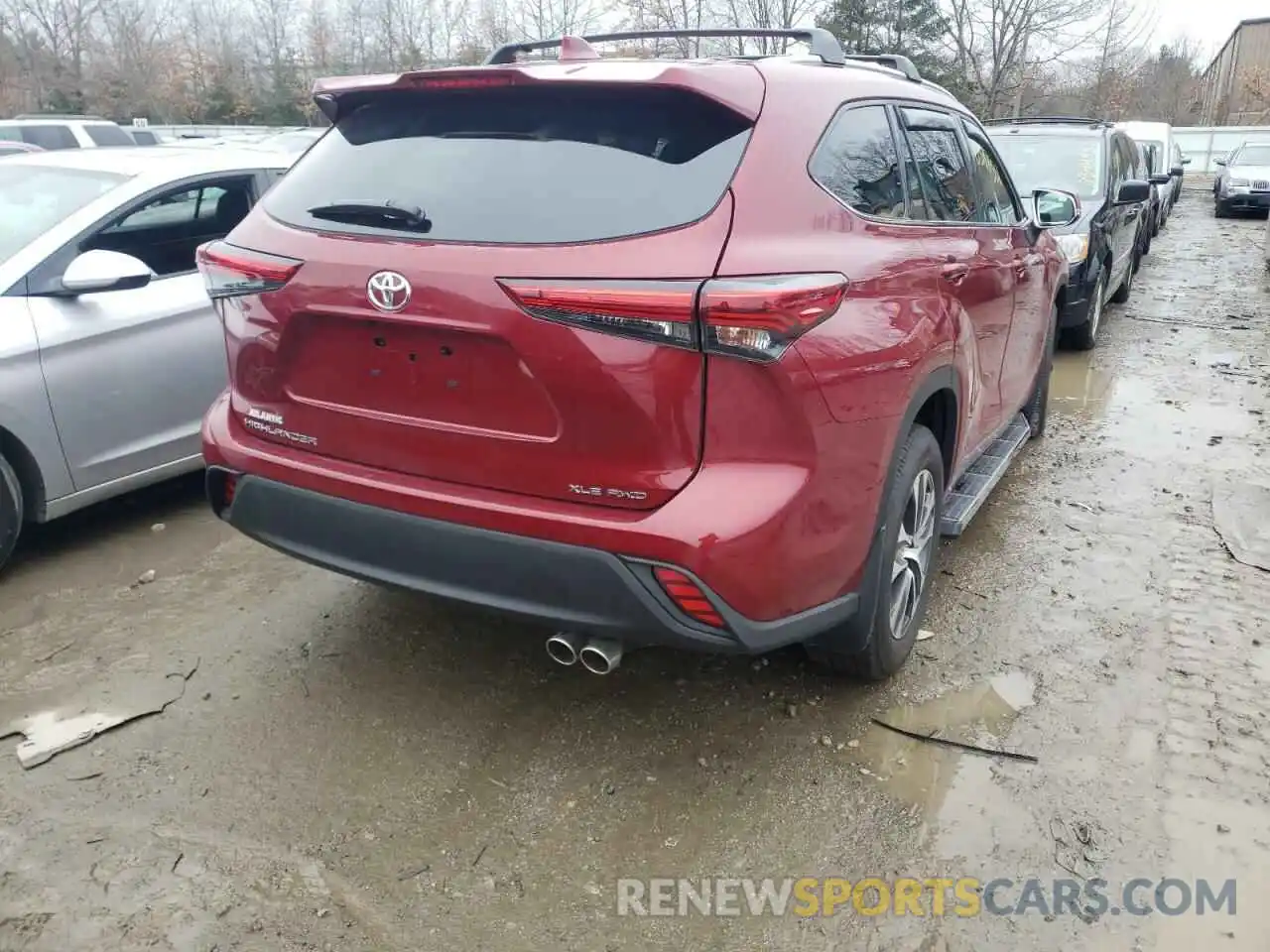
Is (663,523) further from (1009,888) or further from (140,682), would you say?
(140,682)

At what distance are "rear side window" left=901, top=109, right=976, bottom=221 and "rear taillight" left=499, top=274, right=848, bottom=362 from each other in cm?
125

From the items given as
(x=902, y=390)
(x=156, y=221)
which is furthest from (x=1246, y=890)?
(x=156, y=221)

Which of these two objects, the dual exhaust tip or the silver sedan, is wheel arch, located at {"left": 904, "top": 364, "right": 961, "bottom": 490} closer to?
the dual exhaust tip

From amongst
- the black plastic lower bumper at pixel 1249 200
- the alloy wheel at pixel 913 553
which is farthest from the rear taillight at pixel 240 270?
the black plastic lower bumper at pixel 1249 200

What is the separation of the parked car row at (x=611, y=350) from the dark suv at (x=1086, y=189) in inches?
198

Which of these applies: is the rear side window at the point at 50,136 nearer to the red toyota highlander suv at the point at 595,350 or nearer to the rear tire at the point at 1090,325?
the rear tire at the point at 1090,325

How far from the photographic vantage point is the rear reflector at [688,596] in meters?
2.30

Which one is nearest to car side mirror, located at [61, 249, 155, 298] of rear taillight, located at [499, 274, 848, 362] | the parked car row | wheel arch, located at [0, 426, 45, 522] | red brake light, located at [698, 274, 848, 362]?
wheel arch, located at [0, 426, 45, 522]

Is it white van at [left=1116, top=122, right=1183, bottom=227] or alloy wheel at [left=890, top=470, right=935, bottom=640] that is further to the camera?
white van at [left=1116, top=122, right=1183, bottom=227]

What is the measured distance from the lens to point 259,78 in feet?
167

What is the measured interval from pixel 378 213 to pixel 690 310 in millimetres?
934

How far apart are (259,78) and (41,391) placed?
5393 centimetres

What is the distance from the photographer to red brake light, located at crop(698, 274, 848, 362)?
219cm

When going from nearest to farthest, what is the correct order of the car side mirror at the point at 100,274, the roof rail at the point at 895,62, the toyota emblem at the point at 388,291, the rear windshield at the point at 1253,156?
the toyota emblem at the point at 388,291 < the roof rail at the point at 895,62 < the car side mirror at the point at 100,274 < the rear windshield at the point at 1253,156
